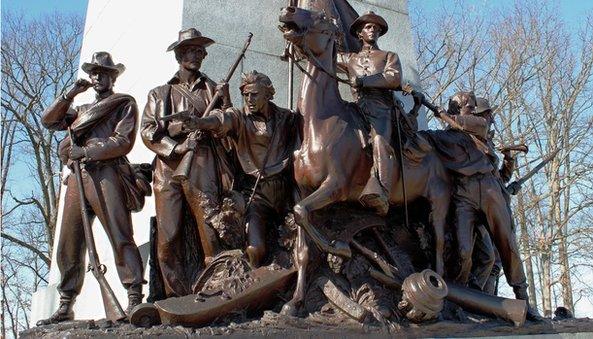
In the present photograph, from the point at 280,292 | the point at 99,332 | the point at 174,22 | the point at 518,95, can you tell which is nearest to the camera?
the point at 99,332

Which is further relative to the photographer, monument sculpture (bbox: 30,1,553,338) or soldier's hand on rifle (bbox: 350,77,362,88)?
soldier's hand on rifle (bbox: 350,77,362,88)

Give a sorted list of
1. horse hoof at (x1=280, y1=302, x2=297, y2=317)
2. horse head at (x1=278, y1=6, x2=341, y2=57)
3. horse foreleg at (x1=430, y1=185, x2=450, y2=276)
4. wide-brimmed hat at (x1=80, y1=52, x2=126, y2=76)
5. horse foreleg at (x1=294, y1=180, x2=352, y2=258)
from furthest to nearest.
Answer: horse foreleg at (x1=430, y1=185, x2=450, y2=276) < wide-brimmed hat at (x1=80, y1=52, x2=126, y2=76) < horse head at (x1=278, y1=6, x2=341, y2=57) < horse foreleg at (x1=294, y1=180, x2=352, y2=258) < horse hoof at (x1=280, y1=302, x2=297, y2=317)

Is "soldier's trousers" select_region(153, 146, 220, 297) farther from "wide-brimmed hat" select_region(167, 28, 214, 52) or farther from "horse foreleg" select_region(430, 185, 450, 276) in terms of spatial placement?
"horse foreleg" select_region(430, 185, 450, 276)

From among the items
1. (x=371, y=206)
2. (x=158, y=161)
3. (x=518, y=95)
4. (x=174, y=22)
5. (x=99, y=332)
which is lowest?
(x=99, y=332)

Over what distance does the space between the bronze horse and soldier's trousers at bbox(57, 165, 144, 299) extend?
1459mm

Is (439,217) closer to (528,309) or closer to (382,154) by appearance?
(382,154)

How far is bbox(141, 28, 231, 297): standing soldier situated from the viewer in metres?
6.67

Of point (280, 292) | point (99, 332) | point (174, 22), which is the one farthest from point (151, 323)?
point (174, 22)

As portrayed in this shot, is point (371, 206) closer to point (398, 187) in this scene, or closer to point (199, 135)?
point (398, 187)

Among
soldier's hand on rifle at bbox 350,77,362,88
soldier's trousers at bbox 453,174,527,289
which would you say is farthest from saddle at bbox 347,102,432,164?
soldier's trousers at bbox 453,174,527,289

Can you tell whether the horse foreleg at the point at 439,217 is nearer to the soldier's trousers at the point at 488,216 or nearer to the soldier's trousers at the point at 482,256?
the soldier's trousers at the point at 488,216

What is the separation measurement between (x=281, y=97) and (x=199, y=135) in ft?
5.82

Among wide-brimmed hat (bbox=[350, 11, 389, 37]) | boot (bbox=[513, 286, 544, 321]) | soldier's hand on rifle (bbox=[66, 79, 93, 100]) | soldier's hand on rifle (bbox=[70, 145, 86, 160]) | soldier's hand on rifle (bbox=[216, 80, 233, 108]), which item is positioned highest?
wide-brimmed hat (bbox=[350, 11, 389, 37])

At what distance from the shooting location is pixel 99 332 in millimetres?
5641
